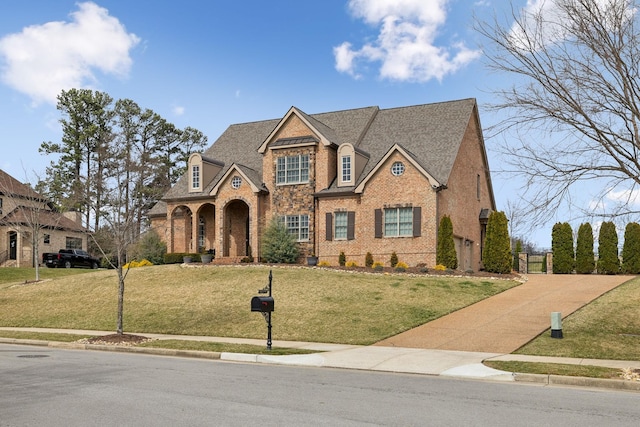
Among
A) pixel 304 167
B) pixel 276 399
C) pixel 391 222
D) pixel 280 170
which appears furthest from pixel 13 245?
pixel 276 399

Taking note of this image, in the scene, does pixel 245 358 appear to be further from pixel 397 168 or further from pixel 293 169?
pixel 293 169

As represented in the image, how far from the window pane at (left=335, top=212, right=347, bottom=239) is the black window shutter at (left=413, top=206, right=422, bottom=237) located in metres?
4.36

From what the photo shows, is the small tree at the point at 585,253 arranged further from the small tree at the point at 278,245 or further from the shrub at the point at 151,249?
the shrub at the point at 151,249

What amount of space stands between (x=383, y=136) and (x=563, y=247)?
41.0ft

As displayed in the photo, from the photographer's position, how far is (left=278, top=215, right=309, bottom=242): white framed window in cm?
3666

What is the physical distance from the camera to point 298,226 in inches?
1451

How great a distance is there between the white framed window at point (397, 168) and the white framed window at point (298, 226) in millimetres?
6197

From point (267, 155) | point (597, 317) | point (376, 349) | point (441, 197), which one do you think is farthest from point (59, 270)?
point (597, 317)

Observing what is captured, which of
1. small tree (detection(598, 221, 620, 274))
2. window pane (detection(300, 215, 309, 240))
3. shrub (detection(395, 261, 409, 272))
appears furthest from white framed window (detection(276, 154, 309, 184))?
small tree (detection(598, 221, 620, 274))

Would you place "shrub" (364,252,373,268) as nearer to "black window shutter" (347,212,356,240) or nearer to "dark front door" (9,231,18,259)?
"black window shutter" (347,212,356,240)

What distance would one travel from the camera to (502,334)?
18078 millimetres

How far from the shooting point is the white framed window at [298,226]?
36656 mm

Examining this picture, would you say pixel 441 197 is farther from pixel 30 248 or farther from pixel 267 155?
pixel 30 248

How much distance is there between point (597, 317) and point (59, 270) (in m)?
36.6
